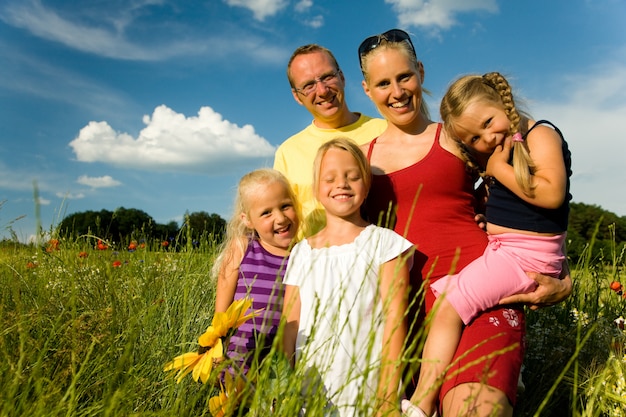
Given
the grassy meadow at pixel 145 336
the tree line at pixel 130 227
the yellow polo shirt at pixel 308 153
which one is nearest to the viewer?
the grassy meadow at pixel 145 336

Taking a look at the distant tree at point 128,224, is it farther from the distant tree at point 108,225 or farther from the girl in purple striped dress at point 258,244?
the girl in purple striped dress at point 258,244

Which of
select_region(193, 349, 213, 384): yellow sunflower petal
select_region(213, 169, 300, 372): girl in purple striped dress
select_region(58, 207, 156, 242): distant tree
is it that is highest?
select_region(58, 207, 156, 242): distant tree

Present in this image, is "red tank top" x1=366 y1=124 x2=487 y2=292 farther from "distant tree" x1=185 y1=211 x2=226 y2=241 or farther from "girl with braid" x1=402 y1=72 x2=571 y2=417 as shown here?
"distant tree" x1=185 y1=211 x2=226 y2=241

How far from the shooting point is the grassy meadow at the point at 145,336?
2512 mm

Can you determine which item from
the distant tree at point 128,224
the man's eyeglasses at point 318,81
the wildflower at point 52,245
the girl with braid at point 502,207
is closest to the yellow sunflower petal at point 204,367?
the girl with braid at point 502,207

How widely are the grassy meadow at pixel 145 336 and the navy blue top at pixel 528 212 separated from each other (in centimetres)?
59

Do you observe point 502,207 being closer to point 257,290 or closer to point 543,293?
point 543,293

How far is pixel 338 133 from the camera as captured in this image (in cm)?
360

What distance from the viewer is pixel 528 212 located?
259cm

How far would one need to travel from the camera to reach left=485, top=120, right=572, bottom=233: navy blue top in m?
2.57

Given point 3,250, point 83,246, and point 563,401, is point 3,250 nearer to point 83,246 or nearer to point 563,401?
point 83,246

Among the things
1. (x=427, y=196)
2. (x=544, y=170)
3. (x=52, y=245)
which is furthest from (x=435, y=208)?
(x=52, y=245)

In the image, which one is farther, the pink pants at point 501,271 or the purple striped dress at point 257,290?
the purple striped dress at point 257,290

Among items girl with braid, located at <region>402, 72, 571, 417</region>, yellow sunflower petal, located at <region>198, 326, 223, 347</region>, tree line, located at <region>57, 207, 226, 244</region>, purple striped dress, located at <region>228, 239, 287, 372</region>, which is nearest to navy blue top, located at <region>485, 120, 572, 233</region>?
girl with braid, located at <region>402, 72, 571, 417</region>
